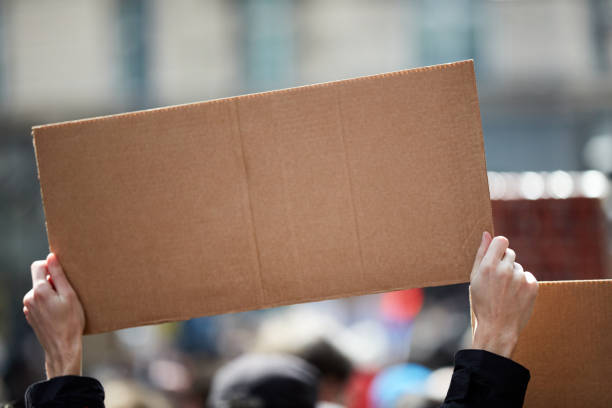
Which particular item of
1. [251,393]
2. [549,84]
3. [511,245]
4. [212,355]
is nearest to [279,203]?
[251,393]

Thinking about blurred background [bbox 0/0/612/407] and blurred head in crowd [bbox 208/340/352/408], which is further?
blurred background [bbox 0/0/612/407]

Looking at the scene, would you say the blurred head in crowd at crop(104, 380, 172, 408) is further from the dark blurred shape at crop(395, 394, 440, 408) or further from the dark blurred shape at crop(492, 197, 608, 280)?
the dark blurred shape at crop(492, 197, 608, 280)

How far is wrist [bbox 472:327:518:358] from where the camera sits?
129cm

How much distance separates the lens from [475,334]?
52.3 inches

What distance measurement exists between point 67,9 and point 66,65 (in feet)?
3.49

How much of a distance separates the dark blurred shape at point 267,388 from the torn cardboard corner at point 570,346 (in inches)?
39.1

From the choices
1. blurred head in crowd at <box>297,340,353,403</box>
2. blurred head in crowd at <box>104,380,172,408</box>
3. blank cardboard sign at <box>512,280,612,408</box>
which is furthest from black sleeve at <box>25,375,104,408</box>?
blurred head in crowd at <box>297,340,353,403</box>

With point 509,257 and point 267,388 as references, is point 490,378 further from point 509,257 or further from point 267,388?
point 267,388

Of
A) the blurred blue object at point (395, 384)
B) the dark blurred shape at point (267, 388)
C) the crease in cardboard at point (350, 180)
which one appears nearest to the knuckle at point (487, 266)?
the crease in cardboard at point (350, 180)

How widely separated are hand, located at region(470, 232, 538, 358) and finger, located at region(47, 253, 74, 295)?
3.16 ft

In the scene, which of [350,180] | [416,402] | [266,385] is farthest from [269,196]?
[416,402]

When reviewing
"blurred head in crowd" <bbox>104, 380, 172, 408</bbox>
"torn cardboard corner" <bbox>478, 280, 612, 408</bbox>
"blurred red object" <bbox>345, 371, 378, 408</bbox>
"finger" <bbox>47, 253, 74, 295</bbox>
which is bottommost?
"blurred red object" <bbox>345, 371, 378, 408</bbox>

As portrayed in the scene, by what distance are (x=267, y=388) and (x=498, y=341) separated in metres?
1.15

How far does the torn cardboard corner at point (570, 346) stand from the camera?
143 centimetres
